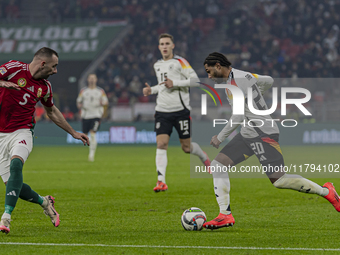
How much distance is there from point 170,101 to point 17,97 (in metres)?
4.51

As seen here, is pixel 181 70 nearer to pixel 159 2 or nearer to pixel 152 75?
pixel 152 75

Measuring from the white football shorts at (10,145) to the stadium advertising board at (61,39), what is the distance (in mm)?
22863

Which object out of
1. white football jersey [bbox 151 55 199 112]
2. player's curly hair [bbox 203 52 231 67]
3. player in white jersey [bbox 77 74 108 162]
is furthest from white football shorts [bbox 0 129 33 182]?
player in white jersey [bbox 77 74 108 162]

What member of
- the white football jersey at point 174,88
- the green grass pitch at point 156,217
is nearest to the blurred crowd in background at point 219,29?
the green grass pitch at point 156,217

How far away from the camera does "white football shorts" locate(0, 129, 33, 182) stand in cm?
588

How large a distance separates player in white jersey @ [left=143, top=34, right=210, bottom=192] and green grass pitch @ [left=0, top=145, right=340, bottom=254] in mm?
875

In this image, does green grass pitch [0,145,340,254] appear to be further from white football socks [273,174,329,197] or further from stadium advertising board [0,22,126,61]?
stadium advertising board [0,22,126,61]

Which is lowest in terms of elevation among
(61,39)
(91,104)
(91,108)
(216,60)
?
(216,60)

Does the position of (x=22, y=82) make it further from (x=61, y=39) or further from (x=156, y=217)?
(x=61, y=39)

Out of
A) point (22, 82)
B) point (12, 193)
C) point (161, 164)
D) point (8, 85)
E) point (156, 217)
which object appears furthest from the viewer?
point (161, 164)

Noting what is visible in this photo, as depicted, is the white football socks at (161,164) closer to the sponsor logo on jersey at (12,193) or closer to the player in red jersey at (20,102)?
the player in red jersey at (20,102)

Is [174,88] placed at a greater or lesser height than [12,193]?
greater

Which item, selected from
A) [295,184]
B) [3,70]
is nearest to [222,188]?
[295,184]

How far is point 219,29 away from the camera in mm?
33094
